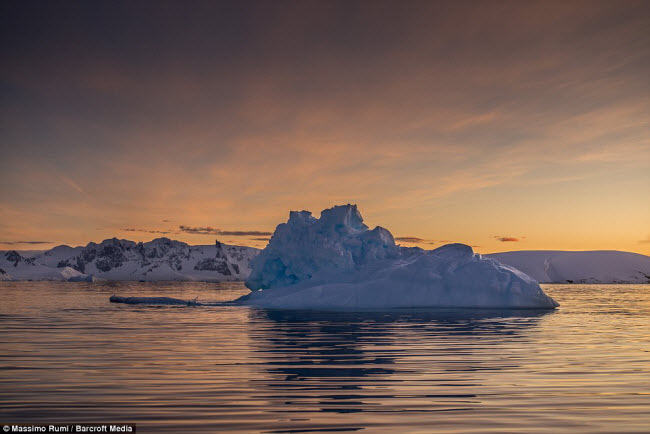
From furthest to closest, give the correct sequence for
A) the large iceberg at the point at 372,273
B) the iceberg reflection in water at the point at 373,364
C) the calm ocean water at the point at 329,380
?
the large iceberg at the point at 372,273 → the iceberg reflection in water at the point at 373,364 → the calm ocean water at the point at 329,380

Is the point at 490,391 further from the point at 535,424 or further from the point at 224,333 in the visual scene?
the point at 224,333

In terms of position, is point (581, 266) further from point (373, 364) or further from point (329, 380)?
point (329, 380)

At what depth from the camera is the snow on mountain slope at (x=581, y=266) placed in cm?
18375

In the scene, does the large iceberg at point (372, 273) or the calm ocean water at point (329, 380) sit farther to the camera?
the large iceberg at point (372, 273)

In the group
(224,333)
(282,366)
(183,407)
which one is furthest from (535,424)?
(224,333)

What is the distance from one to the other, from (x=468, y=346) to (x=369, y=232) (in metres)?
29.5

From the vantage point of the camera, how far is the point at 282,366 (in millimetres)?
13117

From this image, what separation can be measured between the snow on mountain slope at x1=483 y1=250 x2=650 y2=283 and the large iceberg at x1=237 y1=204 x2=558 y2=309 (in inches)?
5733

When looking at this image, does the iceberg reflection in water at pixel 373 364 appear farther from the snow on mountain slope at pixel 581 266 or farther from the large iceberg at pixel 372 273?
the snow on mountain slope at pixel 581 266

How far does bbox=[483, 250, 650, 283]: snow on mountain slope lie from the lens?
183750 mm

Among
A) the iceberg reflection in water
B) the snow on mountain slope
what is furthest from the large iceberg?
the snow on mountain slope

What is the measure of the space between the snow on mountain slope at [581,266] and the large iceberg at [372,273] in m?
146

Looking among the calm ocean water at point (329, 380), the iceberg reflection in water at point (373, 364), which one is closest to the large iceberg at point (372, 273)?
the iceberg reflection in water at point (373, 364)

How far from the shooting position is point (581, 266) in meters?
188
